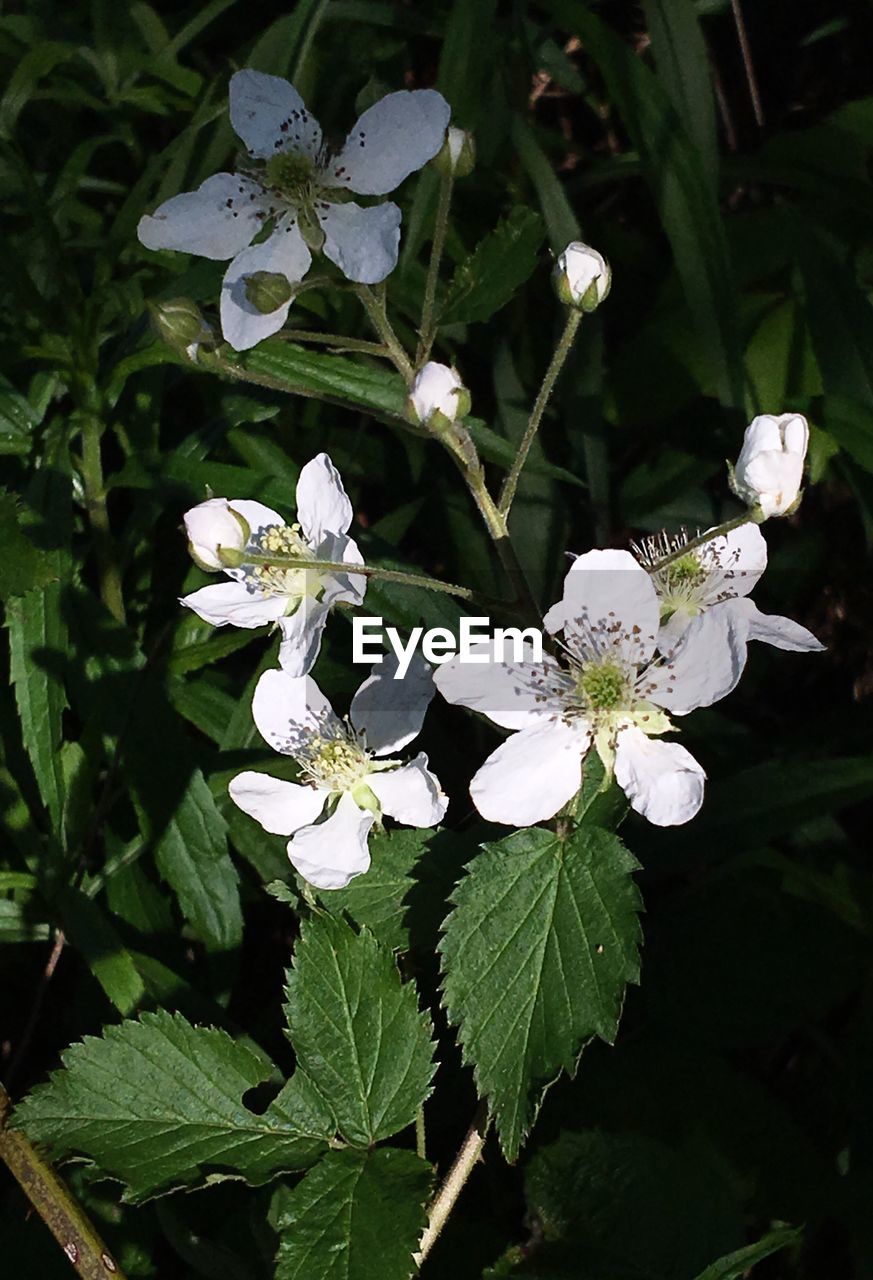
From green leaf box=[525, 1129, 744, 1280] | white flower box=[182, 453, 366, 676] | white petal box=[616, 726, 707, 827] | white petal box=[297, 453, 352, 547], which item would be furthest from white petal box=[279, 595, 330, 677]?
green leaf box=[525, 1129, 744, 1280]

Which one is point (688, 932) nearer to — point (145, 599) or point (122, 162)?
point (145, 599)

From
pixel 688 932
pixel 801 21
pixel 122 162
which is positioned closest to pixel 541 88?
pixel 801 21

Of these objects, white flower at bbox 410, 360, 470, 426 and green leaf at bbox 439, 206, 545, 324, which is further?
green leaf at bbox 439, 206, 545, 324

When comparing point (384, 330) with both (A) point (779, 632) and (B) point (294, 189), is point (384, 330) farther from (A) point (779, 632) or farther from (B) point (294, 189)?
(A) point (779, 632)

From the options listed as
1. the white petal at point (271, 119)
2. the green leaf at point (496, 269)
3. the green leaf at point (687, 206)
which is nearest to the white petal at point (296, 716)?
the green leaf at point (496, 269)

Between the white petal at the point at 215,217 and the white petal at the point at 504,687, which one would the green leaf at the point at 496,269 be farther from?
the white petal at the point at 504,687

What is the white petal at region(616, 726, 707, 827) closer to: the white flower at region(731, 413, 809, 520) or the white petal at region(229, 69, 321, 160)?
the white flower at region(731, 413, 809, 520)

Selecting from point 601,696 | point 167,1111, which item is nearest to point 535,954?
point 601,696
